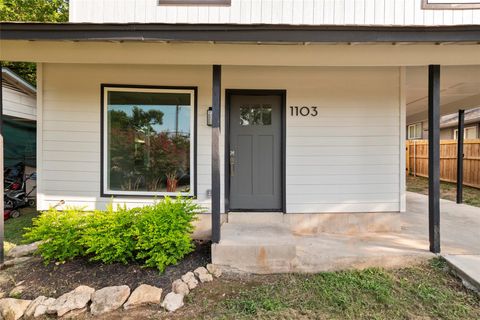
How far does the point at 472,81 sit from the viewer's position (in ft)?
14.1

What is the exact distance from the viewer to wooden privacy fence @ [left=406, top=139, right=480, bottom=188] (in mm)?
9234

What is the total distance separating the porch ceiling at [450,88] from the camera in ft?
13.1

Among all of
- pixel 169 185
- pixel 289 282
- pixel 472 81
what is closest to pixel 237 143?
pixel 169 185

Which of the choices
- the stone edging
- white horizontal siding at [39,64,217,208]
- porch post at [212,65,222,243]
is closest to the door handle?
white horizontal siding at [39,64,217,208]

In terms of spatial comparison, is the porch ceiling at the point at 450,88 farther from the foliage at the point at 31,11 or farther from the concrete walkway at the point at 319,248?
the foliage at the point at 31,11

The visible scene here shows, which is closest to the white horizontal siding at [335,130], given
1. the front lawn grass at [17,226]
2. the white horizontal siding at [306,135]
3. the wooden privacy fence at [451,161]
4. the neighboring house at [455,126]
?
the white horizontal siding at [306,135]

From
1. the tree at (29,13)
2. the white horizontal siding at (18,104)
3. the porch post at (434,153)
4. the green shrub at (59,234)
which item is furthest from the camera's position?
the tree at (29,13)

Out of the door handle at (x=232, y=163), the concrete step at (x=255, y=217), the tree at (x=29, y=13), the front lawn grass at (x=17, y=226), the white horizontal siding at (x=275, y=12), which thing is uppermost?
the tree at (x=29, y=13)

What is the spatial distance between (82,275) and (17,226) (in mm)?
2766

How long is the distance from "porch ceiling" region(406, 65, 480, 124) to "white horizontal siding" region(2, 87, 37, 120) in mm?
8637

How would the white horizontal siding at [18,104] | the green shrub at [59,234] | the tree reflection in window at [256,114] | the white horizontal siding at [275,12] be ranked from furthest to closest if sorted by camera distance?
the white horizontal siding at [18,104], the tree reflection in window at [256,114], the white horizontal siding at [275,12], the green shrub at [59,234]

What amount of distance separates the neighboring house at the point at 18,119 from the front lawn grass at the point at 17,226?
2.34 m

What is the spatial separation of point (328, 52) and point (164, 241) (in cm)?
279

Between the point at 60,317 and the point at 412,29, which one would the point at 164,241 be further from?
the point at 412,29
